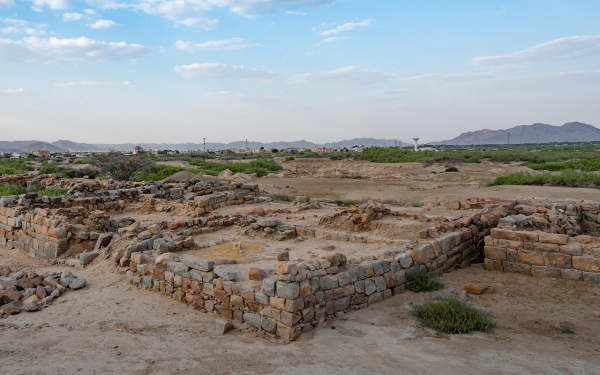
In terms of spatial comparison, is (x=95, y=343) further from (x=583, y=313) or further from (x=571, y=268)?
(x=571, y=268)

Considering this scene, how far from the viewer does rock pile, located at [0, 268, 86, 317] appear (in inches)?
263

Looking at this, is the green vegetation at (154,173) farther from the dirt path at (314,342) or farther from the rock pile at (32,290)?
the dirt path at (314,342)

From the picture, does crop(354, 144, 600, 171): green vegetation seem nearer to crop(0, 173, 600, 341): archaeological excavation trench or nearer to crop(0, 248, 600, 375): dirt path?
crop(0, 173, 600, 341): archaeological excavation trench

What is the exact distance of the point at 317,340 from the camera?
213 inches

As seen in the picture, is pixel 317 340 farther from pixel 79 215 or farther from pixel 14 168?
pixel 14 168

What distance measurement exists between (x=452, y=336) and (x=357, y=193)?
17651 mm

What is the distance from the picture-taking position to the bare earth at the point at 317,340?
4.75m

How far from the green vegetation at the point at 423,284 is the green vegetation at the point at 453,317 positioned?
2.78 feet

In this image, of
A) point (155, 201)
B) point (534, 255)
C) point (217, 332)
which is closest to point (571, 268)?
point (534, 255)

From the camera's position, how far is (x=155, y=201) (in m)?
14.4

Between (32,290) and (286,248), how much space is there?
4526 millimetres

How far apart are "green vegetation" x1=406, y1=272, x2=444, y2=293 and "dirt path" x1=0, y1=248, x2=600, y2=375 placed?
233mm

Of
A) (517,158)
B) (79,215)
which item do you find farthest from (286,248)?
(517,158)

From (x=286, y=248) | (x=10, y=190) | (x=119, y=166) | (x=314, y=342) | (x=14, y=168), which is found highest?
(x=119, y=166)
